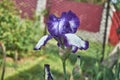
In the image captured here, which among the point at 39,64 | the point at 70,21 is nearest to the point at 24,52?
the point at 39,64

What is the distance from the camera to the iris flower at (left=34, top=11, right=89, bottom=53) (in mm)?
1427

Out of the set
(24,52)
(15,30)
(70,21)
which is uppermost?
(70,21)

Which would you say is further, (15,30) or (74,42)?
(15,30)

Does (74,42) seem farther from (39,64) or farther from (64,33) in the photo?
(39,64)

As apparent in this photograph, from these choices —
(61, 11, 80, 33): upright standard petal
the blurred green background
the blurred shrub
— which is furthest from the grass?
(61, 11, 80, 33): upright standard petal

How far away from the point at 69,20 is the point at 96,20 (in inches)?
302

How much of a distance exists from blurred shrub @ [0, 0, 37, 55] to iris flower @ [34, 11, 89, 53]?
3.52 metres

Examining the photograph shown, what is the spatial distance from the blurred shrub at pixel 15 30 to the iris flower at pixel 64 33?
3.52 metres

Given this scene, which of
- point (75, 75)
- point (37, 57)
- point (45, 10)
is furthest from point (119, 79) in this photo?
point (45, 10)

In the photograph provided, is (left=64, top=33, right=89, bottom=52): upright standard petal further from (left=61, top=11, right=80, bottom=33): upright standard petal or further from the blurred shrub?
the blurred shrub

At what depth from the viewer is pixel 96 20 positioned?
9125 millimetres

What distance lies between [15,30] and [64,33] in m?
4.17

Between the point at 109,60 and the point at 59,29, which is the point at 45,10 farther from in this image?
the point at 59,29

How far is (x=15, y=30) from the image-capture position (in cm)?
560
